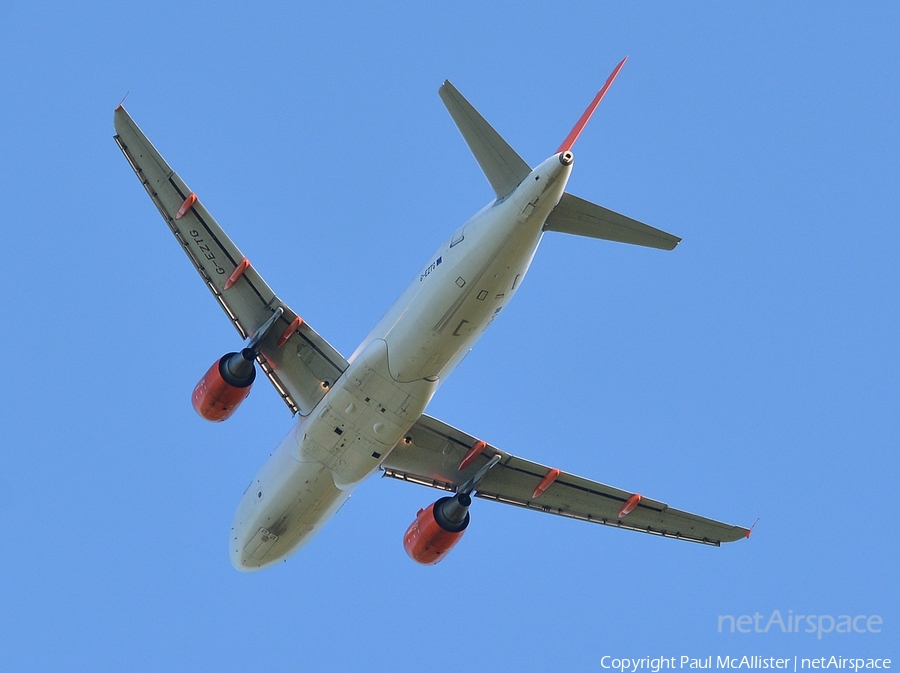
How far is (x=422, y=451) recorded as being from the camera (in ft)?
120

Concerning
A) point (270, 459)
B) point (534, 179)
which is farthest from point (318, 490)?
point (534, 179)

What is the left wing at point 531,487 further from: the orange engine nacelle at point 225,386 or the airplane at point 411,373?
the orange engine nacelle at point 225,386

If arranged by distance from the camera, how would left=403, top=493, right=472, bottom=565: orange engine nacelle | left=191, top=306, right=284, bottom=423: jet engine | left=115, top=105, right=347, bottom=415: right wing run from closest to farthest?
left=115, top=105, right=347, bottom=415: right wing < left=191, top=306, right=284, bottom=423: jet engine < left=403, top=493, right=472, bottom=565: orange engine nacelle

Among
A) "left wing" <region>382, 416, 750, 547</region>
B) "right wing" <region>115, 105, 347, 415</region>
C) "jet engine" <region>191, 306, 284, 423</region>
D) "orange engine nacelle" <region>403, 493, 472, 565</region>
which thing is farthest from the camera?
"left wing" <region>382, 416, 750, 547</region>

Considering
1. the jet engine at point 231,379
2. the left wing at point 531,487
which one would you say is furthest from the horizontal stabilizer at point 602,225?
the jet engine at point 231,379

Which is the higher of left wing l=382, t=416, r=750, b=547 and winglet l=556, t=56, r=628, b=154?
winglet l=556, t=56, r=628, b=154

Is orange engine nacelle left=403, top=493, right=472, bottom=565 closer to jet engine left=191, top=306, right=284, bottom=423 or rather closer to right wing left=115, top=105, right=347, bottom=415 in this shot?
right wing left=115, top=105, right=347, bottom=415

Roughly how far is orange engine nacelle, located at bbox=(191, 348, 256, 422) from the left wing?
5003 millimetres

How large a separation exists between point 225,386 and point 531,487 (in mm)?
9878

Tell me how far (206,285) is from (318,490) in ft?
21.8

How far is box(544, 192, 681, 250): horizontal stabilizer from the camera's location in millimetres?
29781

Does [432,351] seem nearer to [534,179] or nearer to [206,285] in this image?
[534,179]

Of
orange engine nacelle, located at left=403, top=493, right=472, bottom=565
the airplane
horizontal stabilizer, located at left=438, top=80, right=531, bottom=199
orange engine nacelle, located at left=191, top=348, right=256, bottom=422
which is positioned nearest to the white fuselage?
the airplane

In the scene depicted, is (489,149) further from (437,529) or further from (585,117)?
(437,529)
